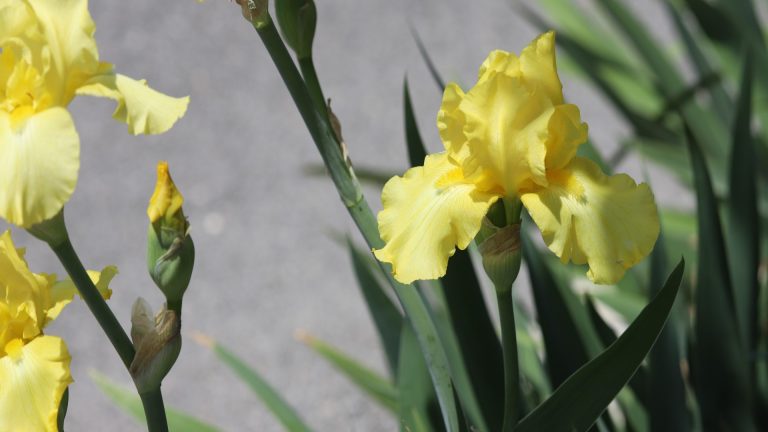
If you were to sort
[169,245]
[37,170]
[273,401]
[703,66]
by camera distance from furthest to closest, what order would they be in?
[703,66], [273,401], [169,245], [37,170]

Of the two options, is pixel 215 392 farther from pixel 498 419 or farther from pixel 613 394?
pixel 613 394

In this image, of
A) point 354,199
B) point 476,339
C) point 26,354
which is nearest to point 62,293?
point 26,354

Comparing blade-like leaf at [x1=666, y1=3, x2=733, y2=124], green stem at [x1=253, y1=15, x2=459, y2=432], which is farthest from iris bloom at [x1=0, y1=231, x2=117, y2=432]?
blade-like leaf at [x1=666, y1=3, x2=733, y2=124]

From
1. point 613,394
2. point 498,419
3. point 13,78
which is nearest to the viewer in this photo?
point 13,78

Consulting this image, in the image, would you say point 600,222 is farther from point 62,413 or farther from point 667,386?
point 667,386

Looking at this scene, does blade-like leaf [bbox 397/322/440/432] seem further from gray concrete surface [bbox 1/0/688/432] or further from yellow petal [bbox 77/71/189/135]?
gray concrete surface [bbox 1/0/688/432]

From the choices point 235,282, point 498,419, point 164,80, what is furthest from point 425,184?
point 164,80
